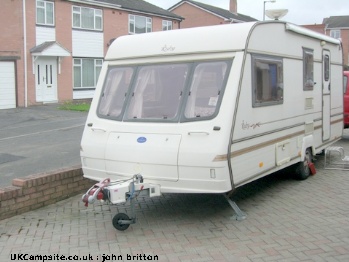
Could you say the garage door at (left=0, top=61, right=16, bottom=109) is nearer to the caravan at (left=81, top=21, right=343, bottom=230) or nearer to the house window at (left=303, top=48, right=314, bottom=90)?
the caravan at (left=81, top=21, right=343, bottom=230)

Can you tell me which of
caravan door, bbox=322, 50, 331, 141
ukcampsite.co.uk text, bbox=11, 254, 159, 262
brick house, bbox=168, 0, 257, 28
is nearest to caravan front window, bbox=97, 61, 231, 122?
ukcampsite.co.uk text, bbox=11, 254, 159, 262

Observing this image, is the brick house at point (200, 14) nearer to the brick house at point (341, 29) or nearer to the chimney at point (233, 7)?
the chimney at point (233, 7)

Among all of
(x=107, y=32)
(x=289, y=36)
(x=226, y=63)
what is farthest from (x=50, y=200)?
(x=107, y=32)

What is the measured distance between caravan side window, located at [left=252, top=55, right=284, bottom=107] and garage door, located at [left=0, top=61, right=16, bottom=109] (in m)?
17.2

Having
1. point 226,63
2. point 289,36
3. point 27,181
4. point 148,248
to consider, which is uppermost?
point 289,36

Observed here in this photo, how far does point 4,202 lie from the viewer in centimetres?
589

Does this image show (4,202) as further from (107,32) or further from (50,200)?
(107,32)

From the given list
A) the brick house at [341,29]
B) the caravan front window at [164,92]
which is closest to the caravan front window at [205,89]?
the caravan front window at [164,92]

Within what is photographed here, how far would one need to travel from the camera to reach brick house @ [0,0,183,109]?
2189 cm

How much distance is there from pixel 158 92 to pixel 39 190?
84.4 inches

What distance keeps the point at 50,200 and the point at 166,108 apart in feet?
7.22

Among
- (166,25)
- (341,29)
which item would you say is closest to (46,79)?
(166,25)

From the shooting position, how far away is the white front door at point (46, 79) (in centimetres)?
2315

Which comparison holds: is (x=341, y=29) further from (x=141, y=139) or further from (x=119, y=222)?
(x=119, y=222)
